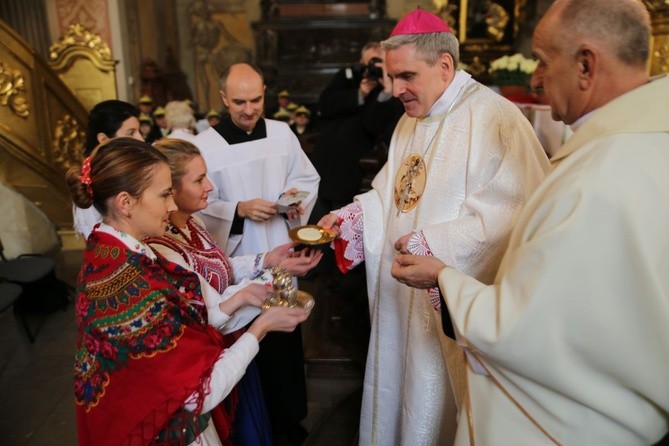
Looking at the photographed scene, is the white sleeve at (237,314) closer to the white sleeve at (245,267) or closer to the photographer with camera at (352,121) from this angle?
the white sleeve at (245,267)

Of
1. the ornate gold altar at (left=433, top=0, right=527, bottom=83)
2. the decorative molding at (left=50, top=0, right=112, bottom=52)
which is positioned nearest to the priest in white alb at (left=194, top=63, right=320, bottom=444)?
the decorative molding at (left=50, top=0, right=112, bottom=52)

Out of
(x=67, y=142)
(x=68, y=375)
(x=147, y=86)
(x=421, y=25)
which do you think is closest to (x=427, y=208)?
(x=421, y=25)

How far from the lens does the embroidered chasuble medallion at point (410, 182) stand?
2342 millimetres

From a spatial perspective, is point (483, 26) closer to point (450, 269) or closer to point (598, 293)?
point (450, 269)

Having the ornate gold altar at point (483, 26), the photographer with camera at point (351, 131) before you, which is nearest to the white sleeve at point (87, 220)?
the photographer with camera at point (351, 131)

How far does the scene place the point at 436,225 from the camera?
208cm

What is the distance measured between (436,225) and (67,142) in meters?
5.41

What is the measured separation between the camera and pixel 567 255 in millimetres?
1301

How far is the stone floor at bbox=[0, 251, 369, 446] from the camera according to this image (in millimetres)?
3203

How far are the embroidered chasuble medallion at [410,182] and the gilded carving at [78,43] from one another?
6.25 m

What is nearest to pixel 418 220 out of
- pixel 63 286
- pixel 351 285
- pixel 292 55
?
pixel 351 285

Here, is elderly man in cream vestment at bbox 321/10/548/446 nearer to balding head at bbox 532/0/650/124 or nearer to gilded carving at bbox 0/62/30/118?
balding head at bbox 532/0/650/124

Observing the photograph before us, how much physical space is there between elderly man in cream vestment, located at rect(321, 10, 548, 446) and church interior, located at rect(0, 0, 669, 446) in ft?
2.76

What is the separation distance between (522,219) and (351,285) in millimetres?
2891
